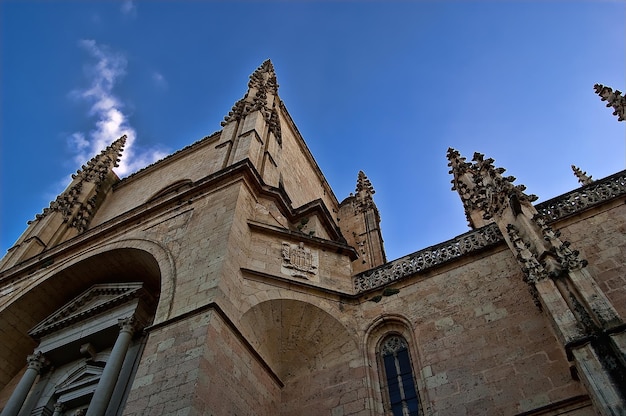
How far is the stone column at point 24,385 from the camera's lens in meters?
10.3

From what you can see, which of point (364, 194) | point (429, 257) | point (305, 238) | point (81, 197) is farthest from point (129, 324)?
point (81, 197)

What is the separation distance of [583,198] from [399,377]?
15.6 feet

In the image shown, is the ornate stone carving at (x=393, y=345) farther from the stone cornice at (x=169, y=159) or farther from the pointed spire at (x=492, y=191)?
the stone cornice at (x=169, y=159)

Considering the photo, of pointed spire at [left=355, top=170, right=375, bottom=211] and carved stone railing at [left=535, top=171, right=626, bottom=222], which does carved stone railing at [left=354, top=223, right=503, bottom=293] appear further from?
pointed spire at [left=355, top=170, right=375, bottom=211]

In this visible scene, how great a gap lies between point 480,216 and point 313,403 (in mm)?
6777

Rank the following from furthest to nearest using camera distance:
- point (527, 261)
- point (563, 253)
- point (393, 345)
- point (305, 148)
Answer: point (305, 148) → point (393, 345) → point (527, 261) → point (563, 253)

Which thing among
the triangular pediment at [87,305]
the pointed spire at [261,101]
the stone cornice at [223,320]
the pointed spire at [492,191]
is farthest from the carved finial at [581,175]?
the triangular pediment at [87,305]

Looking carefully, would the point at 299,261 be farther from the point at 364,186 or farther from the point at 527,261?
the point at 364,186

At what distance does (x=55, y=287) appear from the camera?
41.4 ft

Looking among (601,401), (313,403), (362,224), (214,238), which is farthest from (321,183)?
(601,401)

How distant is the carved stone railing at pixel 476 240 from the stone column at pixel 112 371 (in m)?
4.64

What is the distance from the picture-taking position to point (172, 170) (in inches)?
749

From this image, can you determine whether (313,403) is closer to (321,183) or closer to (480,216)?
(480,216)

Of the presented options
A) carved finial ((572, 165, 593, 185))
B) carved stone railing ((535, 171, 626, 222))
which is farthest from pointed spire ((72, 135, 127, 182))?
carved finial ((572, 165, 593, 185))
